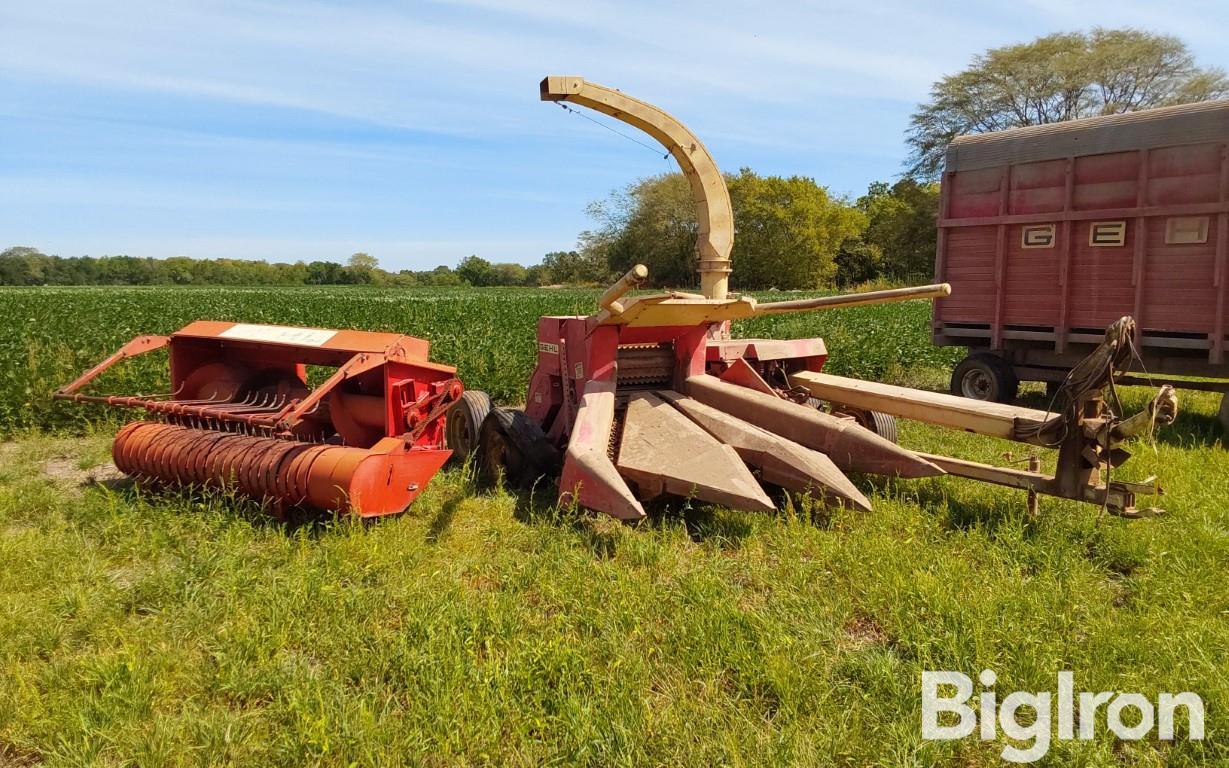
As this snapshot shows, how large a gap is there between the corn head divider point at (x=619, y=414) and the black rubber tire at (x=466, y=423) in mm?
25

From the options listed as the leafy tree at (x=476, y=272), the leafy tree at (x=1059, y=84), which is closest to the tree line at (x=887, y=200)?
the leafy tree at (x=1059, y=84)

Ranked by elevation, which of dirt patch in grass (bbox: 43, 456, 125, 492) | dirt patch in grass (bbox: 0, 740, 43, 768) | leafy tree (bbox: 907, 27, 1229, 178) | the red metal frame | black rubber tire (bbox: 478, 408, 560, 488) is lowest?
dirt patch in grass (bbox: 0, 740, 43, 768)

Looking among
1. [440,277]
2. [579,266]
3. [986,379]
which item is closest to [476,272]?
[440,277]

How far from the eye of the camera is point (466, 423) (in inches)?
269

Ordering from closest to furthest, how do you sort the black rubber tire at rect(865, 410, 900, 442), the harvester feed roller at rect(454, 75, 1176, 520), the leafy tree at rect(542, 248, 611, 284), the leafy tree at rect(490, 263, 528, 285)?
1. the harvester feed roller at rect(454, 75, 1176, 520)
2. the black rubber tire at rect(865, 410, 900, 442)
3. the leafy tree at rect(542, 248, 611, 284)
4. the leafy tree at rect(490, 263, 528, 285)

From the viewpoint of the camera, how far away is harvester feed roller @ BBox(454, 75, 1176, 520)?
4.48 meters

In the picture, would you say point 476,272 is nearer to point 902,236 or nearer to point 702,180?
point 902,236

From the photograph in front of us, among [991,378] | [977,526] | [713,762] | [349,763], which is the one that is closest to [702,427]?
[977,526]

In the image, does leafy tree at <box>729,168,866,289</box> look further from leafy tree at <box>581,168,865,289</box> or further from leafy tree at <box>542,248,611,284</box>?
leafy tree at <box>542,248,611,284</box>

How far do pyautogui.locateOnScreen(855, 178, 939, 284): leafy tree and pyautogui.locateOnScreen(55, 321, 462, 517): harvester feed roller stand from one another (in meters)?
38.1

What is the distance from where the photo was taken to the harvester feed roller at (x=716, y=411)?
176 inches

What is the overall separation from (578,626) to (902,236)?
43720 mm

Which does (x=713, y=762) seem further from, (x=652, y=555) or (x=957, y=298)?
(x=957, y=298)

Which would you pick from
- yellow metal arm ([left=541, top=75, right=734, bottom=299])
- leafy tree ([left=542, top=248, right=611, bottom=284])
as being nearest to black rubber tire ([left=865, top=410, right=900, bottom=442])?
yellow metal arm ([left=541, top=75, right=734, bottom=299])
